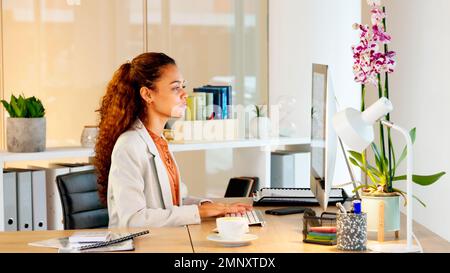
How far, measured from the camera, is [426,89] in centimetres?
539

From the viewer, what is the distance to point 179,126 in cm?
562

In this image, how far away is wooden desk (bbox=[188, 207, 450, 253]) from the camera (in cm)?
257

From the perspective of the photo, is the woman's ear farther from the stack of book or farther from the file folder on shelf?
the stack of book

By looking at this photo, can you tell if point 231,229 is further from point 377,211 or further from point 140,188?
point 140,188

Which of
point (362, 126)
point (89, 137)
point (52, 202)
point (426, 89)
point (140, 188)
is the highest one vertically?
point (426, 89)

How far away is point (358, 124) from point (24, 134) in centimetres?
256

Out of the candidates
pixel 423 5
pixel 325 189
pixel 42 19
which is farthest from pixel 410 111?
pixel 325 189

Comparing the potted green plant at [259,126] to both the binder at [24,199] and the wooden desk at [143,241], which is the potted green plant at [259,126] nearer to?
the binder at [24,199]

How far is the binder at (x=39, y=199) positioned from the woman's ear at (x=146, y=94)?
1664mm

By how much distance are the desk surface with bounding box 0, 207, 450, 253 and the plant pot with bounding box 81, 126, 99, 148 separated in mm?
2120

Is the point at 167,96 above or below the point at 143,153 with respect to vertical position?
above

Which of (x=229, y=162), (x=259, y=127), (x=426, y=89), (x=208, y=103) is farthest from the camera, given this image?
(x=229, y=162)

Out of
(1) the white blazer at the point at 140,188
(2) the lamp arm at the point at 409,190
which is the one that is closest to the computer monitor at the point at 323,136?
(2) the lamp arm at the point at 409,190

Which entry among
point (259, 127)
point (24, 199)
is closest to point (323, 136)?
point (24, 199)
